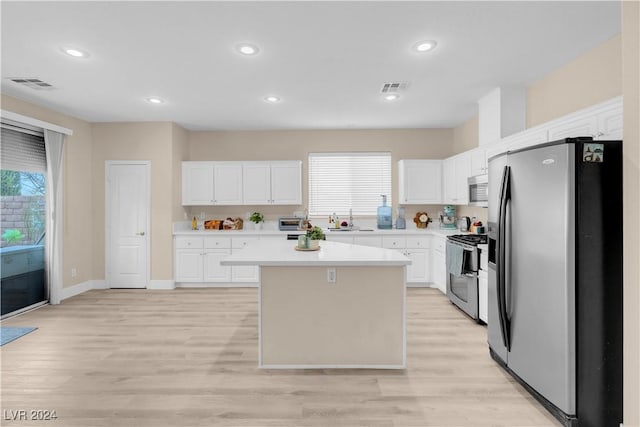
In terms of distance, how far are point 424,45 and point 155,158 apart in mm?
4357

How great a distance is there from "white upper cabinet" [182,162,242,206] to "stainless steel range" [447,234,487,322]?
3.48 meters

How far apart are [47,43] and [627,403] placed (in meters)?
4.64

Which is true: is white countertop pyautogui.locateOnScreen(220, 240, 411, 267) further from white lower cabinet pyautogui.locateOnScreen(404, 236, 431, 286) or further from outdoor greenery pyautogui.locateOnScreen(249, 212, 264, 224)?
outdoor greenery pyautogui.locateOnScreen(249, 212, 264, 224)

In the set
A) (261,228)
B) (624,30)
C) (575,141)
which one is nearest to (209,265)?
(261,228)

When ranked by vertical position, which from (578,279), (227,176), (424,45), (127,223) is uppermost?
(424,45)

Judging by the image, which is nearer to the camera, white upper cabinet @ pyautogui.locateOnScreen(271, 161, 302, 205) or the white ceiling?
the white ceiling

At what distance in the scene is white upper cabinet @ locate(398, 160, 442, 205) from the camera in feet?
18.6

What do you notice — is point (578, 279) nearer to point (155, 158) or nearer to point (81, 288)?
point (155, 158)

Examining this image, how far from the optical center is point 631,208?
172cm

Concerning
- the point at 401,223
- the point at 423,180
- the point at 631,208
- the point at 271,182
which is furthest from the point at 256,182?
the point at 631,208

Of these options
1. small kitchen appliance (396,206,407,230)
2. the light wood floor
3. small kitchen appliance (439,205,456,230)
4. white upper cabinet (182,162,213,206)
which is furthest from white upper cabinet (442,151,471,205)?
white upper cabinet (182,162,213,206)

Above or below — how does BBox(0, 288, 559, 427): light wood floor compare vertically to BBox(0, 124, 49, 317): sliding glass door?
below

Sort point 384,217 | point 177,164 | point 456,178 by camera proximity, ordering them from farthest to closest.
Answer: point 384,217 → point 177,164 → point 456,178

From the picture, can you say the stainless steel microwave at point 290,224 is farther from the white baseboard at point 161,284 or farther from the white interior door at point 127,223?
the white interior door at point 127,223
